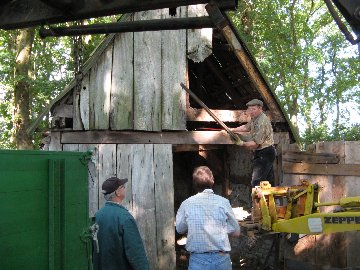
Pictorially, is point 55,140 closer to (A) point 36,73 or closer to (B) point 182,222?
(B) point 182,222

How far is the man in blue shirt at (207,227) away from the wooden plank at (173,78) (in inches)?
116

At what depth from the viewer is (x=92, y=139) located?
6.62m

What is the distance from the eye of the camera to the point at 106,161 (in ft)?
21.7

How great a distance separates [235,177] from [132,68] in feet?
14.2

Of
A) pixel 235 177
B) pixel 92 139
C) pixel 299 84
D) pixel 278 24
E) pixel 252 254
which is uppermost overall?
pixel 278 24

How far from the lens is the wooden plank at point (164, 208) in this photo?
6.81m

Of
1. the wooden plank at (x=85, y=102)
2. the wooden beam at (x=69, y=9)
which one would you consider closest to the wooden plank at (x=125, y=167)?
the wooden plank at (x=85, y=102)

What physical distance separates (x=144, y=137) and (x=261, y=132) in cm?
188

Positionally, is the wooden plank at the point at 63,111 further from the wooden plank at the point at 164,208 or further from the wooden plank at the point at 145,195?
the wooden plank at the point at 164,208

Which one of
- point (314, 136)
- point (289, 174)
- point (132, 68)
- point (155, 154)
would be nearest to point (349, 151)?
point (289, 174)

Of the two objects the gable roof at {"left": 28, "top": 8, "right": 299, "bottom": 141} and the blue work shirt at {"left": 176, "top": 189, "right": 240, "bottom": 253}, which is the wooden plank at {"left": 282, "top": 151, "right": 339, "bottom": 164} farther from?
the blue work shirt at {"left": 176, "top": 189, "right": 240, "bottom": 253}

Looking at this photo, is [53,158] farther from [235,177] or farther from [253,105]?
[235,177]

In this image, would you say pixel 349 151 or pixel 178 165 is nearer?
pixel 349 151

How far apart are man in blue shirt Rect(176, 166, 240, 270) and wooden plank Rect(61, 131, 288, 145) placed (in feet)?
9.34
